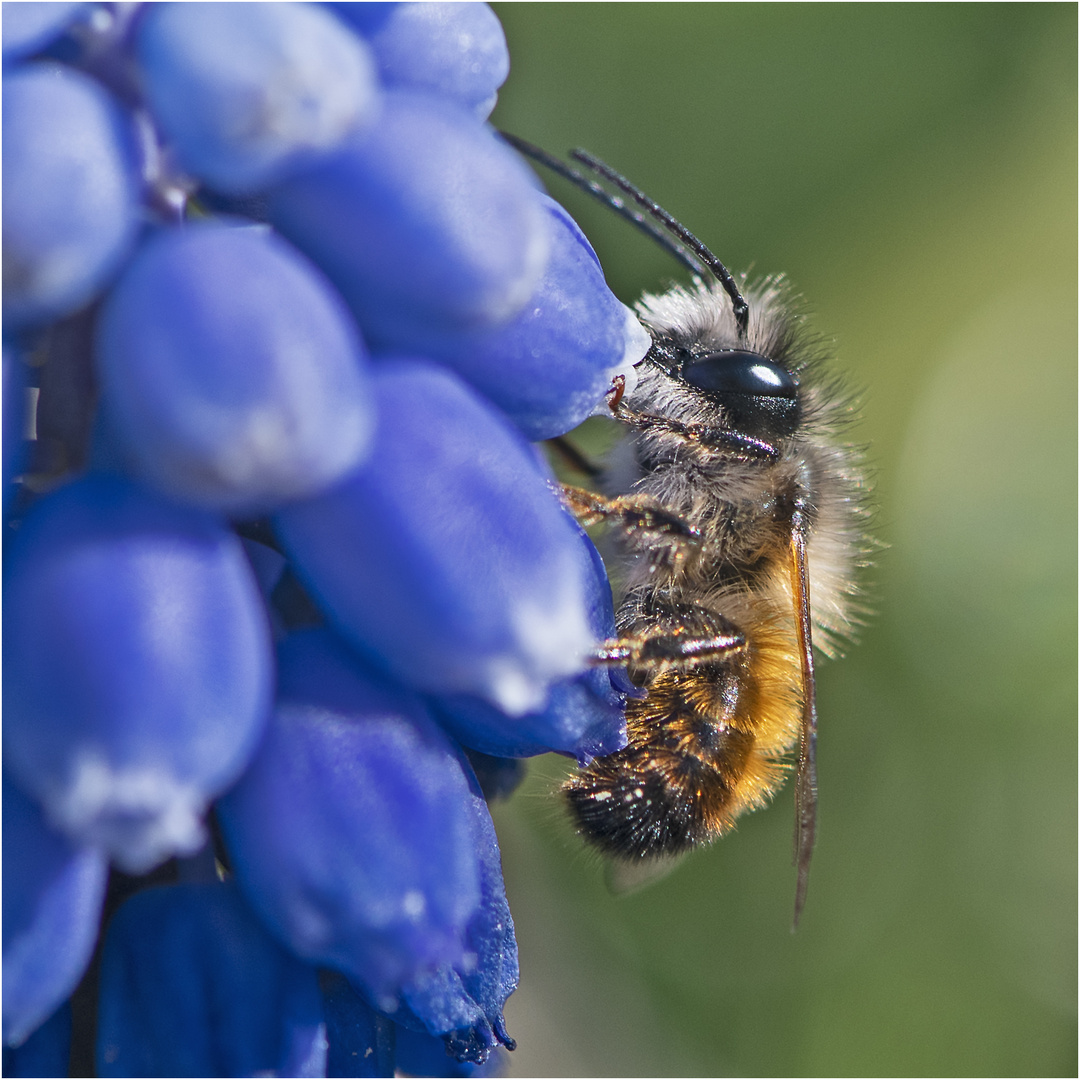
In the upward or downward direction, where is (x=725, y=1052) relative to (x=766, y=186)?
downward

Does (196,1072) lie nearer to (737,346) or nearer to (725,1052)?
(737,346)

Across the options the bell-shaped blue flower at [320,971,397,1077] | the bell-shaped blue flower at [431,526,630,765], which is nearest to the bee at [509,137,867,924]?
the bell-shaped blue flower at [431,526,630,765]

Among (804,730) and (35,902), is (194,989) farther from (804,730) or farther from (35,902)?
(804,730)

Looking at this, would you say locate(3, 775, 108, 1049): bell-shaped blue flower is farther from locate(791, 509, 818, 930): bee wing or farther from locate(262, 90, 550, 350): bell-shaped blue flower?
locate(791, 509, 818, 930): bee wing

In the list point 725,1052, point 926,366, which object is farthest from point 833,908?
point 926,366

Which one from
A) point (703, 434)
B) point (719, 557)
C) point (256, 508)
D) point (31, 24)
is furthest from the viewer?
point (719, 557)

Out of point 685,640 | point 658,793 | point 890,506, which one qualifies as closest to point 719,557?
point 685,640
